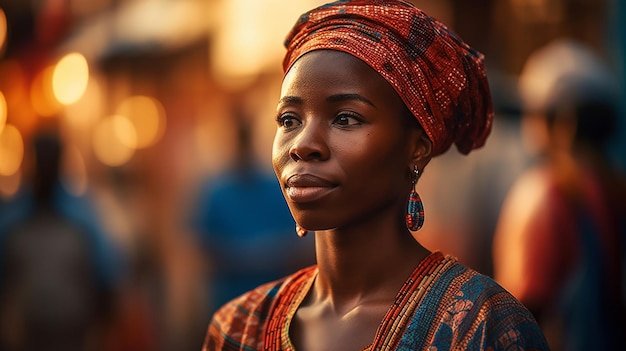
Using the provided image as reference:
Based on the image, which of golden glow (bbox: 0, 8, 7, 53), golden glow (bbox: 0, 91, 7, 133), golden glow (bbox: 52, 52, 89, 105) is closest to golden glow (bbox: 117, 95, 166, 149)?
golden glow (bbox: 52, 52, 89, 105)

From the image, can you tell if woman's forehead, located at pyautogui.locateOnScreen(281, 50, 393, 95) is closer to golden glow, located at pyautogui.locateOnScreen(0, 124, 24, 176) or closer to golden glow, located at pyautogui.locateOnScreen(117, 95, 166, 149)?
golden glow, located at pyautogui.locateOnScreen(0, 124, 24, 176)

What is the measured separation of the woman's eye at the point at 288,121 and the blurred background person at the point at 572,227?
7.83 feet

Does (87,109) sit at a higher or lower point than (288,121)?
higher

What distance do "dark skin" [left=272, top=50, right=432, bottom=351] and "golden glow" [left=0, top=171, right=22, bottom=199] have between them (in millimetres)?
5052

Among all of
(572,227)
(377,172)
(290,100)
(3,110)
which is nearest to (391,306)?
(377,172)

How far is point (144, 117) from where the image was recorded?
850 centimetres

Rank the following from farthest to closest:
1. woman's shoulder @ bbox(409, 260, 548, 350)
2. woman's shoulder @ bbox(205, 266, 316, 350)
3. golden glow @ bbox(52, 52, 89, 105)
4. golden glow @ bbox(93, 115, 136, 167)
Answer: golden glow @ bbox(93, 115, 136, 167) < golden glow @ bbox(52, 52, 89, 105) < woman's shoulder @ bbox(205, 266, 316, 350) < woman's shoulder @ bbox(409, 260, 548, 350)

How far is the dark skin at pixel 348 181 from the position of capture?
7.79ft

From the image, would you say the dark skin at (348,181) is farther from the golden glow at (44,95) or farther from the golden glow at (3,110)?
the golden glow at (44,95)

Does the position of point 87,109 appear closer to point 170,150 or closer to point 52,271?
point 170,150

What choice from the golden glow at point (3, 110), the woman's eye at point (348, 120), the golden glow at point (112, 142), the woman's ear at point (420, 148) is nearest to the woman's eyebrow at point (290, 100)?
the woman's eye at point (348, 120)

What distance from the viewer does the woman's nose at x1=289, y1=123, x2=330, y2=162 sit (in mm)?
2361

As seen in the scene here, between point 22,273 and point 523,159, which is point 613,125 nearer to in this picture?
point 523,159

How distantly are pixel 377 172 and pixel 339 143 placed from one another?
13 cm
